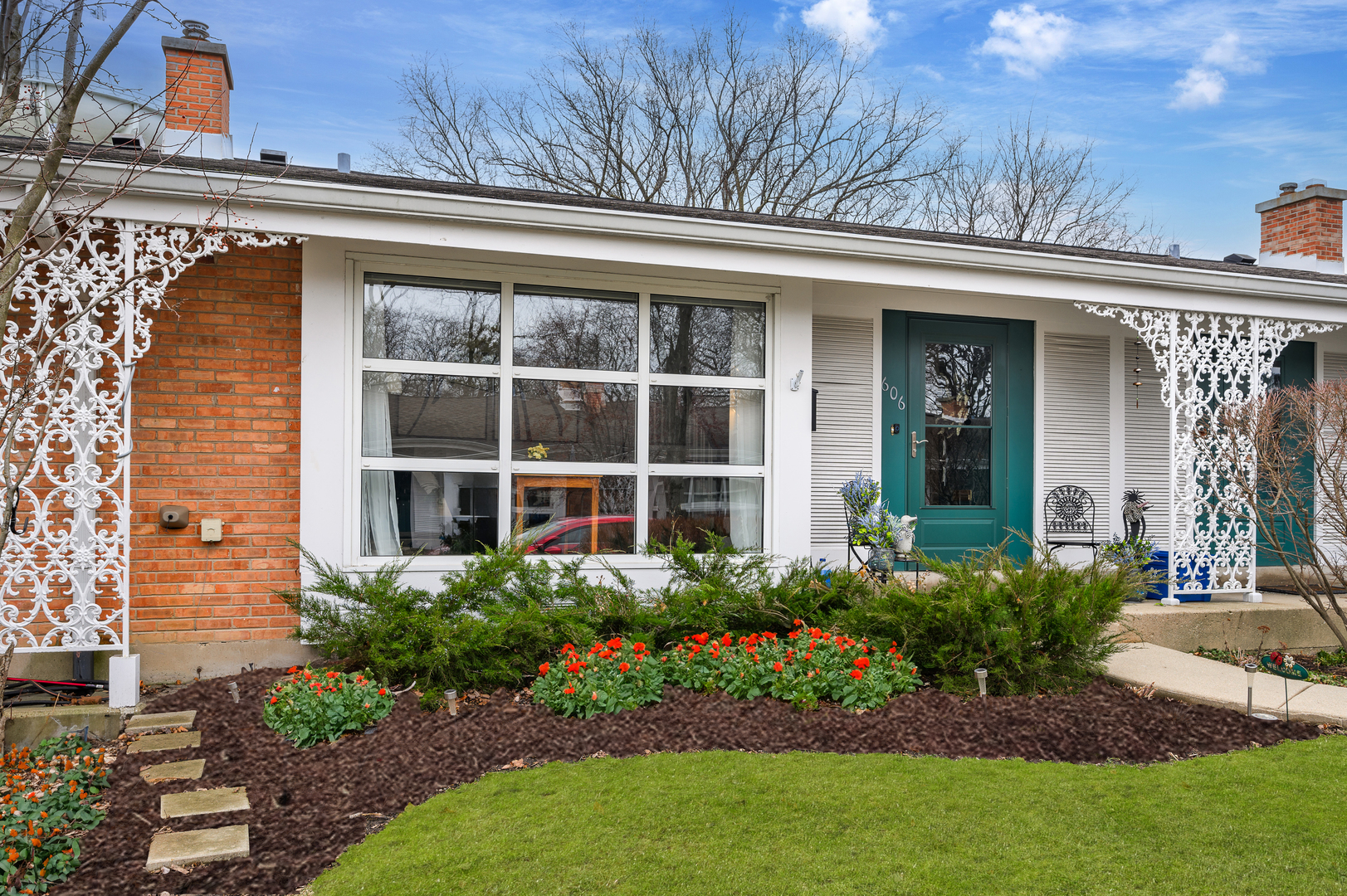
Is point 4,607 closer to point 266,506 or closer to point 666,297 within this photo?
point 266,506

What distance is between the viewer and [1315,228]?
9.53 meters

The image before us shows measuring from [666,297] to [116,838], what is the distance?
425cm

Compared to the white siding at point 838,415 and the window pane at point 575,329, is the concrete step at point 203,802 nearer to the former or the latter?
the window pane at point 575,329

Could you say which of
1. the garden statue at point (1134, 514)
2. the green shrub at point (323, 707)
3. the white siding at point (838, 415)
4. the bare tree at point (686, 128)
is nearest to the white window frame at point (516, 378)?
the green shrub at point (323, 707)

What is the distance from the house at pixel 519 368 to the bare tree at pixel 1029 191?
12.6 metres

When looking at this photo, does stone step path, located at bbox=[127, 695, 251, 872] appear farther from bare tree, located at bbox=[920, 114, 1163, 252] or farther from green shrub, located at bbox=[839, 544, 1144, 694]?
bare tree, located at bbox=[920, 114, 1163, 252]

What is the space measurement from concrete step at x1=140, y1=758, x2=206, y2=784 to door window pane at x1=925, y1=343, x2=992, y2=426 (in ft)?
19.2

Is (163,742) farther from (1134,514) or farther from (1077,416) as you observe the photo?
(1134,514)

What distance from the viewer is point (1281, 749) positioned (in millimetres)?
3939

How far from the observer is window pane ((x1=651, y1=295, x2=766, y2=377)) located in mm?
5898

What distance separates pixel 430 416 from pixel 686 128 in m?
13.0

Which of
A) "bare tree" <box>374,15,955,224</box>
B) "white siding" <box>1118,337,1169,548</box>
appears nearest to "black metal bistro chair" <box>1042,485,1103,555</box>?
"white siding" <box>1118,337,1169,548</box>

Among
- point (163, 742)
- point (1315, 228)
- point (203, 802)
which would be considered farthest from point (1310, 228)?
point (163, 742)

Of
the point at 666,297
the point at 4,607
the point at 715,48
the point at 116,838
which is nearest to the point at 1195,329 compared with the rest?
the point at 666,297
